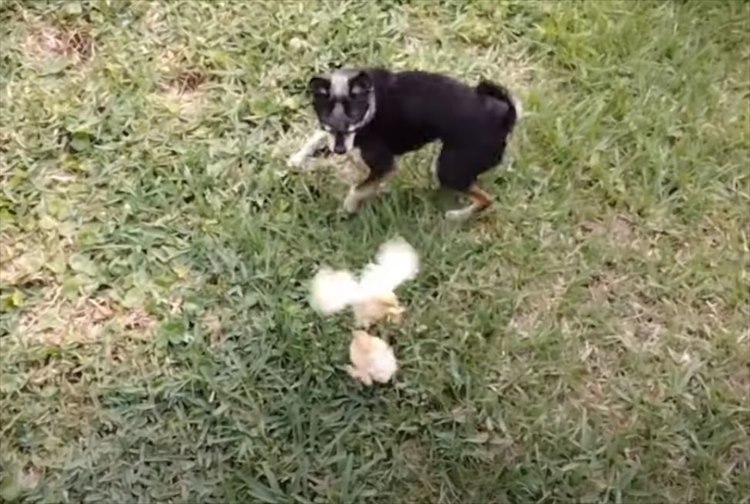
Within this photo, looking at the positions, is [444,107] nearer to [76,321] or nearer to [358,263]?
[358,263]

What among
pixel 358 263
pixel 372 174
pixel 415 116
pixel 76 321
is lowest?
pixel 76 321

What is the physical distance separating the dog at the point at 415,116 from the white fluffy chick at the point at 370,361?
36 centimetres

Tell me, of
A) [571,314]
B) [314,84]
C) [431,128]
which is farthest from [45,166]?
[571,314]

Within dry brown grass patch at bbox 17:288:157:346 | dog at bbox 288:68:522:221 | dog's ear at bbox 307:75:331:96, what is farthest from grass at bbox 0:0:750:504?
dog's ear at bbox 307:75:331:96

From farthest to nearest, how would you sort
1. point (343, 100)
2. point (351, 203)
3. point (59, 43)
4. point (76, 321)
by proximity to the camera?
1. point (59, 43)
2. point (351, 203)
3. point (76, 321)
4. point (343, 100)

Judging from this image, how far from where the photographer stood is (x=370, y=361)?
2.30 metres

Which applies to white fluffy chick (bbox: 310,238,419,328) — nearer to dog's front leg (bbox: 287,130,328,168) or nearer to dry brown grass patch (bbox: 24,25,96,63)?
dog's front leg (bbox: 287,130,328,168)

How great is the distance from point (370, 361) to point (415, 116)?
18.6 inches

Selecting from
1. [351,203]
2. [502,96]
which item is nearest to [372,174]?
[351,203]

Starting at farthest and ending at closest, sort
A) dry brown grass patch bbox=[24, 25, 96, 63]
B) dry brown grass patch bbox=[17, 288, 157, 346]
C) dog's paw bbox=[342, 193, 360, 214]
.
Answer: dry brown grass patch bbox=[24, 25, 96, 63] < dog's paw bbox=[342, 193, 360, 214] < dry brown grass patch bbox=[17, 288, 157, 346]

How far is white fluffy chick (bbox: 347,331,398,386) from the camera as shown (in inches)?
90.7

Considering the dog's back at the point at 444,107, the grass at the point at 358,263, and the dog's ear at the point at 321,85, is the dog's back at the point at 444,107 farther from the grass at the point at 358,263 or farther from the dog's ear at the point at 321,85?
the grass at the point at 358,263

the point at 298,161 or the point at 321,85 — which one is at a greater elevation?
the point at 321,85

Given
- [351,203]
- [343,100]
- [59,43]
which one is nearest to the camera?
[343,100]
